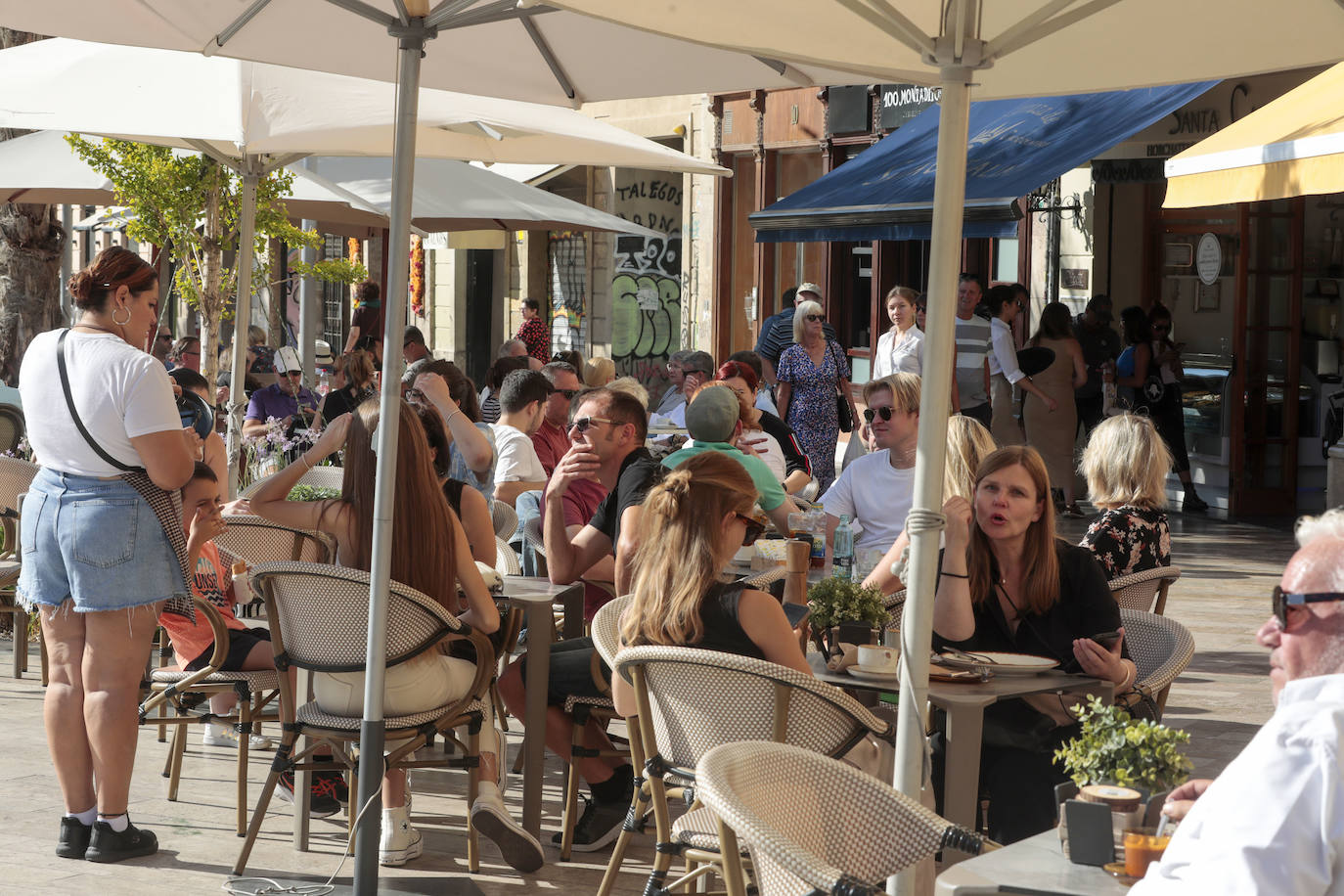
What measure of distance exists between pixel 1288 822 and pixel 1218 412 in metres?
13.0

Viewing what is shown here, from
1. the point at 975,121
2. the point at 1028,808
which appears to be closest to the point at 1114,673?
the point at 1028,808

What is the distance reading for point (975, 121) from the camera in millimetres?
14047

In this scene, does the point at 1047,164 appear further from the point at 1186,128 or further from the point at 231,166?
the point at 231,166

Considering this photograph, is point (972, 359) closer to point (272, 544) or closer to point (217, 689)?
point (272, 544)

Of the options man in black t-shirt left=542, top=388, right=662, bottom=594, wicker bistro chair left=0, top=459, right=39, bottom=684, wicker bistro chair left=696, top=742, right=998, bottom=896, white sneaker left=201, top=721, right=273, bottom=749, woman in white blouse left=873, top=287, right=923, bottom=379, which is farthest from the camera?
woman in white blouse left=873, top=287, right=923, bottom=379

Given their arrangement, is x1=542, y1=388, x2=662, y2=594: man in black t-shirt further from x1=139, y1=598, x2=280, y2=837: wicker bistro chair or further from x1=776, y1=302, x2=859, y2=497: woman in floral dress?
x1=776, y1=302, x2=859, y2=497: woman in floral dress

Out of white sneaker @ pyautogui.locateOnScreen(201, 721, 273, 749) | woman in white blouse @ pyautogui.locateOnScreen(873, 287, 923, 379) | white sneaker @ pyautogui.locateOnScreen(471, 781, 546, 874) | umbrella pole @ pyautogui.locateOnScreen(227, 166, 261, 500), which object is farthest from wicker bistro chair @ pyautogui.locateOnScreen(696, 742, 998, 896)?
woman in white blouse @ pyautogui.locateOnScreen(873, 287, 923, 379)

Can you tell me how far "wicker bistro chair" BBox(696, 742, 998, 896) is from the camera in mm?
2859

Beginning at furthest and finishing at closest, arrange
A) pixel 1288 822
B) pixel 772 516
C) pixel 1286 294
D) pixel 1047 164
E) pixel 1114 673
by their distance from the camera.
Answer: pixel 1286 294 → pixel 1047 164 → pixel 772 516 → pixel 1114 673 → pixel 1288 822

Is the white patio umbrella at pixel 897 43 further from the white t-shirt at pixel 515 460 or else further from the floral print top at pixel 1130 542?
the white t-shirt at pixel 515 460

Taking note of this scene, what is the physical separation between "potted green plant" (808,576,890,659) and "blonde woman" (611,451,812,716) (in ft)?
1.07

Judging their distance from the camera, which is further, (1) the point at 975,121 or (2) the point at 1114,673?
(1) the point at 975,121

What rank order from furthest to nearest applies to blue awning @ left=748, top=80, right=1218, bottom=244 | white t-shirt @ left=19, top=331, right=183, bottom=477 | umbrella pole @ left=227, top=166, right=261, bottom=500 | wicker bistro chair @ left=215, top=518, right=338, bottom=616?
blue awning @ left=748, top=80, right=1218, bottom=244
umbrella pole @ left=227, top=166, right=261, bottom=500
wicker bistro chair @ left=215, top=518, right=338, bottom=616
white t-shirt @ left=19, top=331, right=183, bottom=477

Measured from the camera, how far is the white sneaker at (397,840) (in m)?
5.24
